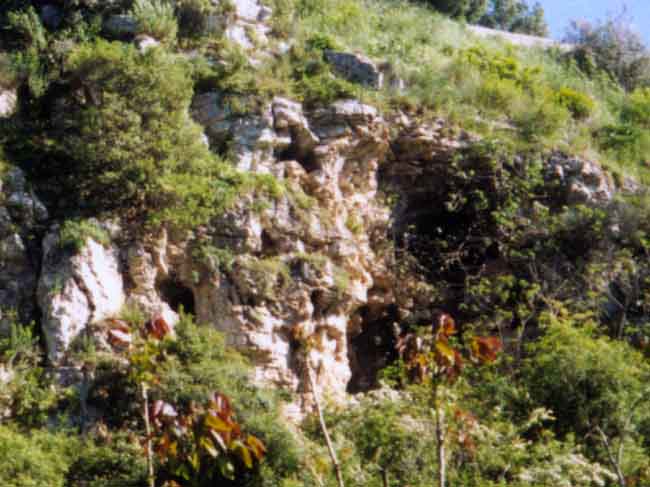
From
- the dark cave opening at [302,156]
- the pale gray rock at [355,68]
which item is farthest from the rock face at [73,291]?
the pale gray rock at [355,68]

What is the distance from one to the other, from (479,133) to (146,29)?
5.79 metres

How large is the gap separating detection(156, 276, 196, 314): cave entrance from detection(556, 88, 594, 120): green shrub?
884cm

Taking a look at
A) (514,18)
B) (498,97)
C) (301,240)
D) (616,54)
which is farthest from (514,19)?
(301,240)

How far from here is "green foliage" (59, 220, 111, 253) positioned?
10.8 metres

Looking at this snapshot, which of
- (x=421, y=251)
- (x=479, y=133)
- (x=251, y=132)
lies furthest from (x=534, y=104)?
(x=251, y=132)

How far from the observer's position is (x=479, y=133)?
1492 centimetres

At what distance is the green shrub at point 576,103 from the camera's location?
55.9ft

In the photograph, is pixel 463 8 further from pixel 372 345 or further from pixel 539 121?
pixel 372 345

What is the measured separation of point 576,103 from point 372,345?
265 inches

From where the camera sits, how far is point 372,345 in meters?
14.2

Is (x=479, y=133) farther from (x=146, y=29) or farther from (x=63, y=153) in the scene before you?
(x=63, y=153)

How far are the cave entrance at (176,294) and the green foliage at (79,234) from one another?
1012mm

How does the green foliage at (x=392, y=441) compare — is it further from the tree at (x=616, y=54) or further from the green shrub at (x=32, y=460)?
the tree at (x=616, y=54)

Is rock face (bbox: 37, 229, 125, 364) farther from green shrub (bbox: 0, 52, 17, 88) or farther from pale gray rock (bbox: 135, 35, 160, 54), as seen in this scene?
pale gray rock (bbox: 135, 35, 160, 54)
